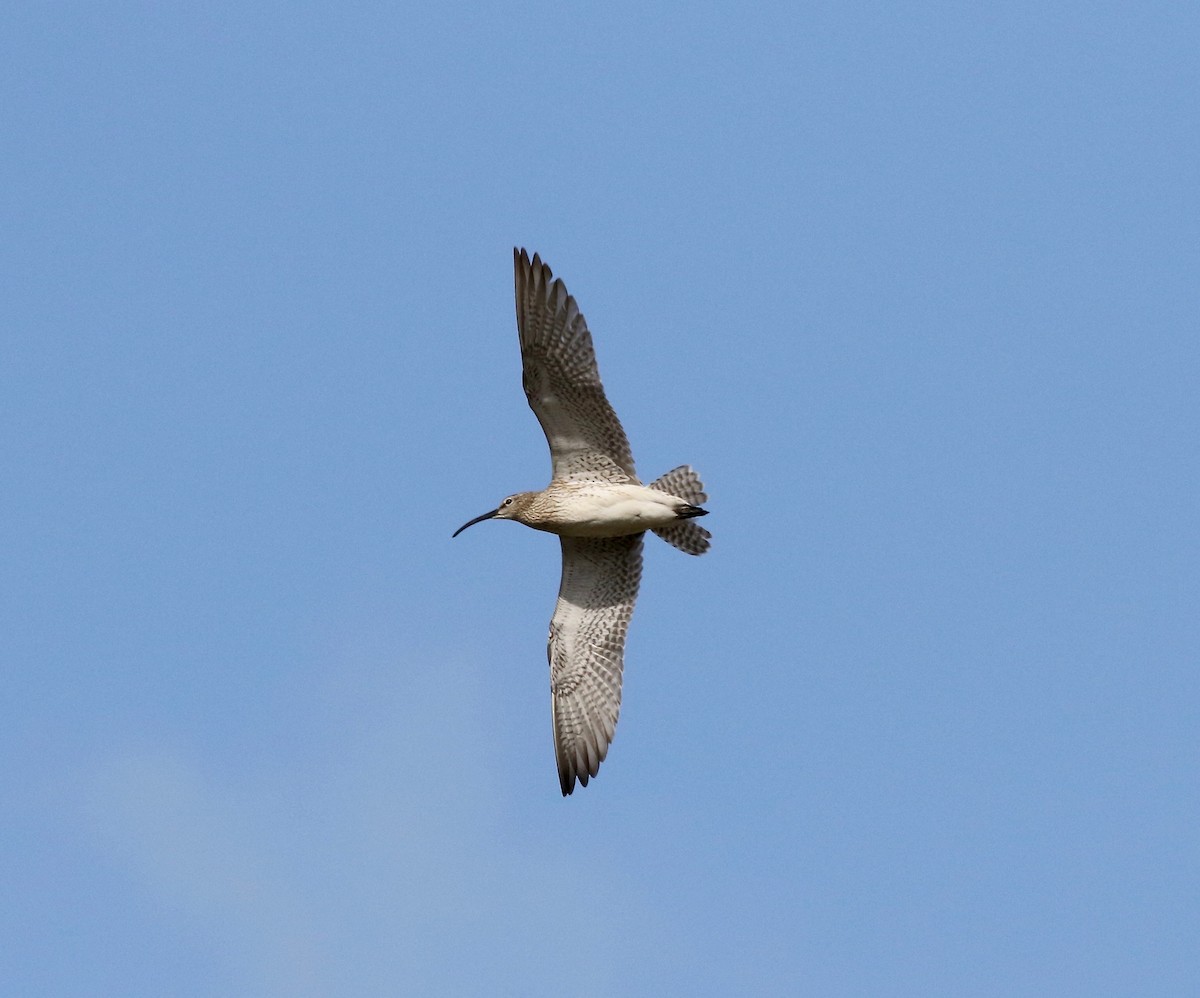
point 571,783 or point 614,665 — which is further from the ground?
point 614,665

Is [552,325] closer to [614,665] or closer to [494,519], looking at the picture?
[494,519]

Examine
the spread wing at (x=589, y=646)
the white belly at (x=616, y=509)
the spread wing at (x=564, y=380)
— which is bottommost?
the spread wing at (x=589, y=646)

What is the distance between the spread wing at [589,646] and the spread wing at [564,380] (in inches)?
38.7

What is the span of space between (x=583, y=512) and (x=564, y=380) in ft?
3.98

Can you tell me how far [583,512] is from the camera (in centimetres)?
1522

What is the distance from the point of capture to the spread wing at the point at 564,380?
14664 millimetres

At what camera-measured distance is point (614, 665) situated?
16.0 metres

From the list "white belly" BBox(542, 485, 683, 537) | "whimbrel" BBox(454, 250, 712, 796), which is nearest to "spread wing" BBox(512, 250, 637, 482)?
"whimbrel" BBox(454, 250, 712, 796)

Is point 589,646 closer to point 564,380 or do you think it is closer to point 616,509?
point 616,509

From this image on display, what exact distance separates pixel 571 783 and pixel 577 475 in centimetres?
288

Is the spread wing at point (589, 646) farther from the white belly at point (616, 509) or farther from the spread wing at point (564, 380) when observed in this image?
the spread wing at point (564, 380)

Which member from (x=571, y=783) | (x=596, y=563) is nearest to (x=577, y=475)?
(x=596, y=563)

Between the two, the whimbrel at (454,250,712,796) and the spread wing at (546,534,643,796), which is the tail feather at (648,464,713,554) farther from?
the spread wing at (546,534,643,796)

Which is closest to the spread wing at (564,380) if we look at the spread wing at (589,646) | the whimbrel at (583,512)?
the whimbrel at (583,512)
